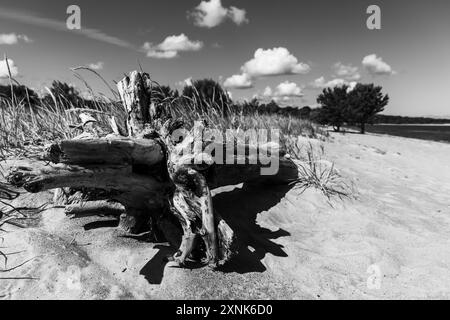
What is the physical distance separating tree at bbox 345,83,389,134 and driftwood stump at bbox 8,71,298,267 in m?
19.7

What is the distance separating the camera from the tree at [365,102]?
20547 mm

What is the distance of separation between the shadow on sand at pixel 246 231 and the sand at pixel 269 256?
10mm

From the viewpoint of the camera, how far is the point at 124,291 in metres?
1.99

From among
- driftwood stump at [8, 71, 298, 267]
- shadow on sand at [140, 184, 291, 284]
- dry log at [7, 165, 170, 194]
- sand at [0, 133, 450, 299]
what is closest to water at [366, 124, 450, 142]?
sand at [0, 133, 450, 299]

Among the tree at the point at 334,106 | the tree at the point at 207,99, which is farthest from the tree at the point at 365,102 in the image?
the tree at the point at 207,99

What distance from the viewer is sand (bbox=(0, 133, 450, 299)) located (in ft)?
6.78

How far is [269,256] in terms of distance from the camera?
8.29 feet

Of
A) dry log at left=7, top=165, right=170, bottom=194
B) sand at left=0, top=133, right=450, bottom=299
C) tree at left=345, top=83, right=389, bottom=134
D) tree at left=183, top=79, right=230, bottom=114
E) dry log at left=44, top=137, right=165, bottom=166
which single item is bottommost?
sand at left=0, top=133, right=450, bottom=299

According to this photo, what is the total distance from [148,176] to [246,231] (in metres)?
1.09

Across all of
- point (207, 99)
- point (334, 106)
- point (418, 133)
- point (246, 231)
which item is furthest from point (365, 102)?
point (246, 231)

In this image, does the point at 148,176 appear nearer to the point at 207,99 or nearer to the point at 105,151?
the point at 105,151

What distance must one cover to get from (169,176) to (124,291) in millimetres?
881

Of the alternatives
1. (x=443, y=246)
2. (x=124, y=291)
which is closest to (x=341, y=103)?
(x=443, y=246)

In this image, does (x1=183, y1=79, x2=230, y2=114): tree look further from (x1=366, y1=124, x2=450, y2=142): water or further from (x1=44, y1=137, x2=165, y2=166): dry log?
Answer: (x1=366, y1=124, x2=450, y2=142): water
